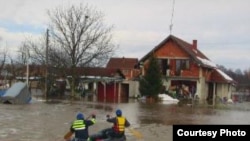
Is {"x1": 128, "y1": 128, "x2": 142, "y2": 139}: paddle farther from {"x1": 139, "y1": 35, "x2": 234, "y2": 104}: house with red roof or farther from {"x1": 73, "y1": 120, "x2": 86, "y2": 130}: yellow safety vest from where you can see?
{"x1": 139, "y1": 35, "x2": 234, "y2": 104}: house with red roof

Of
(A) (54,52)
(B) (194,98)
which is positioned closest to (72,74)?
(A) (54,52)

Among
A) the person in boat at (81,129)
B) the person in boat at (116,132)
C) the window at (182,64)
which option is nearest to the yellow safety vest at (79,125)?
the person in boat at (81,129)

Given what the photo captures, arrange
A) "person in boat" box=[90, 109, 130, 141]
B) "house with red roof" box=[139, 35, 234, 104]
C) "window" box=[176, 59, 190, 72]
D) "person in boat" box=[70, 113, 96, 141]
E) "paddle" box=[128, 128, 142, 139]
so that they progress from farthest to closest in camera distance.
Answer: "window" box=[176, 59, 190, 72], "house with red roof" box=[139, 35, 234, 104], "paddle" box=[128, 128, 142, 139], "person in boat" box=[90, 109, 130, 141], "person in boat" box=[70, 113, 96, 141]

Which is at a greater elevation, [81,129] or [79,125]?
[79,125]

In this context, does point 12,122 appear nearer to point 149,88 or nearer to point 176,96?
point 149,88

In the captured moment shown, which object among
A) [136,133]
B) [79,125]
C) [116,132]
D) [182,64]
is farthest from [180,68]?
[79,125]

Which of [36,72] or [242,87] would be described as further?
[242,87]

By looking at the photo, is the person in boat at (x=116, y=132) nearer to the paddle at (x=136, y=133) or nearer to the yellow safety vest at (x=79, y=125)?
the yellow safety vest at (x=79, y=125)

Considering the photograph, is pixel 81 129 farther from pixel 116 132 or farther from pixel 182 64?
pixel 182 64

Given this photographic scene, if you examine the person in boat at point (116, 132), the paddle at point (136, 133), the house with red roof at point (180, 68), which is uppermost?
the house with red roof at point (180, 68)

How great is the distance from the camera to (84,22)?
57438 mm

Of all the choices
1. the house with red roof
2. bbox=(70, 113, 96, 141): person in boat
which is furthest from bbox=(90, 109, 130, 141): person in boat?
the house with red roof

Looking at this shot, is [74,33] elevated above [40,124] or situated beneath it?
elevated above

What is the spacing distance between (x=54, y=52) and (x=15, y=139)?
37.9 meters
